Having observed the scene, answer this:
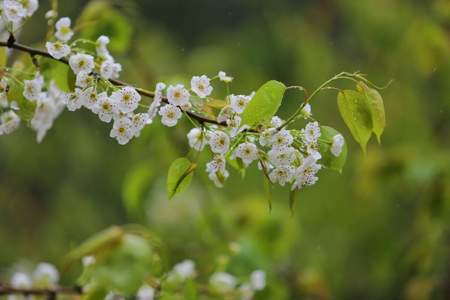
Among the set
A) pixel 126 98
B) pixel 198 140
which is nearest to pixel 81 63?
pixel 126 98

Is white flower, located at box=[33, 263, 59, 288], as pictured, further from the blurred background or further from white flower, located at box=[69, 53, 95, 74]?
white flower, located at box=[69, 53, 95, 74]

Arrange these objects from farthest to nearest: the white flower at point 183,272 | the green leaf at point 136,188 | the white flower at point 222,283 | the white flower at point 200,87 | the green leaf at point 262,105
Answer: the green leaf at point 136,188, the white flower at point 222,283, the white flower at point 183,272, the white flower at point 200,87, the green leaf at point 262,105

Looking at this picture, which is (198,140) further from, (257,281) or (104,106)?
(257,281)

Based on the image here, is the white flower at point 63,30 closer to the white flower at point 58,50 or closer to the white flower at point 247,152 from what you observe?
the white flower at point 58,50

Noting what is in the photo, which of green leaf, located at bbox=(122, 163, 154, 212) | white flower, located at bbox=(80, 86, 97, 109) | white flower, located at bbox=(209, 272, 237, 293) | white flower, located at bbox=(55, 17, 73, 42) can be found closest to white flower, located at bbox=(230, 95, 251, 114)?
white flower, located at bbox=(80, 86, 97, 109)

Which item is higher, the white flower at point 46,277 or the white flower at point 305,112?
the white flower at point 305,112

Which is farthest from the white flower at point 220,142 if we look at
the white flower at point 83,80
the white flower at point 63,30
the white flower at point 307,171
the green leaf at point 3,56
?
the green leaf at point 3,56

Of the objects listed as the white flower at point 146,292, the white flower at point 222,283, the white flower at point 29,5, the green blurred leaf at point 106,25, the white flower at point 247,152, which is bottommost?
the white flower at point 146,292
